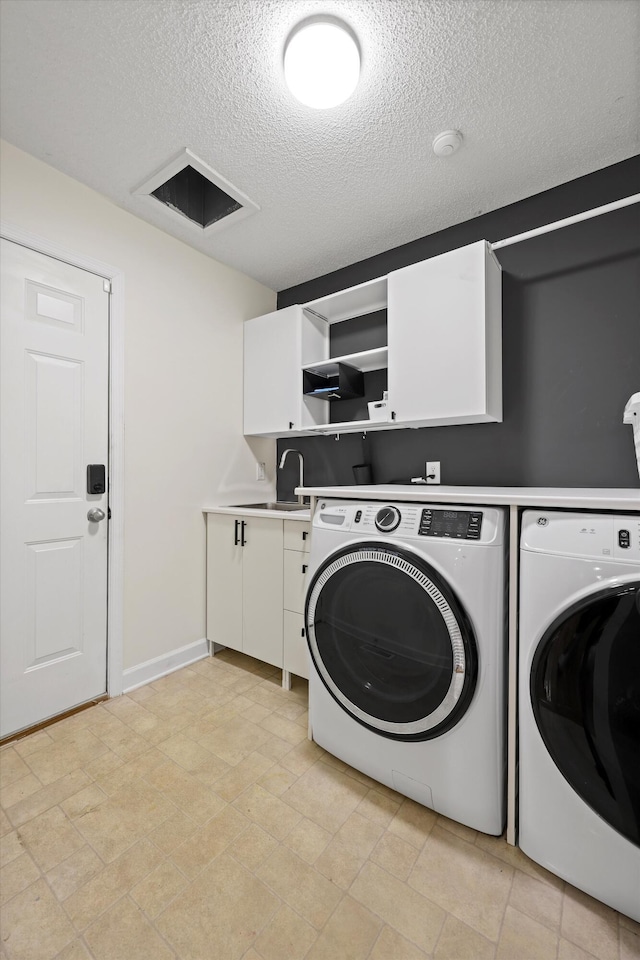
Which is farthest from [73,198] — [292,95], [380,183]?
[380,183]

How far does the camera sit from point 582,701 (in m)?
1.00

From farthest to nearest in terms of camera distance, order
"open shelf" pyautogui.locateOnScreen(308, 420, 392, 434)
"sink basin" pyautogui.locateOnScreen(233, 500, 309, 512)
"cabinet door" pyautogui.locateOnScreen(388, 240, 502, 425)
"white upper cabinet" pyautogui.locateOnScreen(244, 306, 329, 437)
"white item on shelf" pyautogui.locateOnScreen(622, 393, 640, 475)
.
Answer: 1. "sink basin" pyautogui.locateOnScreen(233, 500, 309, 512)
2. "white upper cabinet" pyautogui.locateOnScreen(244, 306, 329, 437)
3. "open shelf" pyautogui.locateOnScreen(308, 420, 392, 434)
4. "cabinet door" pyautogui.locateOnScreen(388, 240, 502, 425)
5. "white item on shelf" pyautogui.locateOnScreen(622, 393, 640, 475)

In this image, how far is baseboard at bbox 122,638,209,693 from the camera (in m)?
2.09

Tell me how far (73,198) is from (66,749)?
2.39 meters

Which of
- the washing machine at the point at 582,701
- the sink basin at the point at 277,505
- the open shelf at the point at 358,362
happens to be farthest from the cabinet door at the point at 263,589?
the washing machine at the point at 582,701

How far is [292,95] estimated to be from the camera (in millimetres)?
1423

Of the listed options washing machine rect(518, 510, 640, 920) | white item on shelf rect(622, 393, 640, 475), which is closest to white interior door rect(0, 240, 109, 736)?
washing machine rect(518, 510, 640, 920)

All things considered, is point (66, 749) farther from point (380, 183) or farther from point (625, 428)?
point (380, 183)

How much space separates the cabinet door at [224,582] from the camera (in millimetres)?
2287

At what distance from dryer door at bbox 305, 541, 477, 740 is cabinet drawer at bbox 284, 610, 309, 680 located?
19.3 inches

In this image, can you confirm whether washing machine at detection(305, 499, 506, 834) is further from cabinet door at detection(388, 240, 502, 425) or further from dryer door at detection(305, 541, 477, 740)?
cabinet door at detection(388, 240, 502, 425)

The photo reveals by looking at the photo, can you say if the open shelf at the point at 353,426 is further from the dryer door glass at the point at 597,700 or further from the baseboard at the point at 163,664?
the baseboard at the point at 163,664

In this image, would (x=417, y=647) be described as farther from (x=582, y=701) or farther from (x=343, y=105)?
(x=343, y=105)

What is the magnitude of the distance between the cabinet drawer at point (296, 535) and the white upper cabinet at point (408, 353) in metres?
0.64
